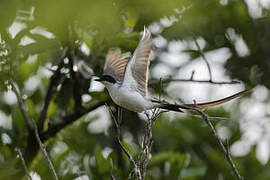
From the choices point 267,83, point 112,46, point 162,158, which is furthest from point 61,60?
point 267,83

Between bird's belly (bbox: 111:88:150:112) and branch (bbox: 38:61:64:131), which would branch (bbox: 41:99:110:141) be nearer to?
branch (bbox: 38:61:64:131)

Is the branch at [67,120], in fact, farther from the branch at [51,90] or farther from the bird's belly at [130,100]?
the bird's belly at [130,100]

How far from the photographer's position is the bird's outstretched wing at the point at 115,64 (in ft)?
12.0

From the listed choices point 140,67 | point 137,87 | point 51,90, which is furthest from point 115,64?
point 51,90

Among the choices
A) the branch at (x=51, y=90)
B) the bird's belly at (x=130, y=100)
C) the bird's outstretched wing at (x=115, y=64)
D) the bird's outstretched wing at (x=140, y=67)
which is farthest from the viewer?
the branch at (x=51, y=90)

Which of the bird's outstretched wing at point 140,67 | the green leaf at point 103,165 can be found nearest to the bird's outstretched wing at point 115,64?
the bird's outstretched wing at point 140,67

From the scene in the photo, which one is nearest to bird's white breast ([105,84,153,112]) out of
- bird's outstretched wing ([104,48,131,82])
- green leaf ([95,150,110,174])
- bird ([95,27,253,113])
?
bird ([95,27,253,113])

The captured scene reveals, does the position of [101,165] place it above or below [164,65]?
below

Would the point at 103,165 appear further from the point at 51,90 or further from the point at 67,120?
the point at 51,90

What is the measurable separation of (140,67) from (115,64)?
54 cm

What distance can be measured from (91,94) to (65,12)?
2265mm

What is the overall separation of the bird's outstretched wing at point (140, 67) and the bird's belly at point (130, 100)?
2.6 inches

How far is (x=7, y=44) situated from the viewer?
131 inches

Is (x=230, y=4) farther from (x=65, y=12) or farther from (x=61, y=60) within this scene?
(x=65, y=12)
